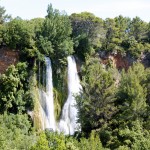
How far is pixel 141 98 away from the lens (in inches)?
1316

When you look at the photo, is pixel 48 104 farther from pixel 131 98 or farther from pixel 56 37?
pixel 131 98

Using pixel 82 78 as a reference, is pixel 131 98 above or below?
below

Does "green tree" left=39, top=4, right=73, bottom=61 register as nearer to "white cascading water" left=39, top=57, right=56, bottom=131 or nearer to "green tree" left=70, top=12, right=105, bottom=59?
"white cascading water" left=39, top=57, right=56, bottom=131

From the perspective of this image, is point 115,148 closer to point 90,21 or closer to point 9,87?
point 9,87

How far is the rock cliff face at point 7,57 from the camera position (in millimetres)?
39438

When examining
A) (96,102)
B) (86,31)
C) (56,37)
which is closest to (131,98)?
(96,102)

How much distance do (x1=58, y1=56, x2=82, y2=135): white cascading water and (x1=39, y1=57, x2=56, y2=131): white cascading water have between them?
1264 mm

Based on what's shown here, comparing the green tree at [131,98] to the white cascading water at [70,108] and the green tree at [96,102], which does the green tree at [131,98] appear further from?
the white cascading water at [70,108]

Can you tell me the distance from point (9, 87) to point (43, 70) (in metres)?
4.97

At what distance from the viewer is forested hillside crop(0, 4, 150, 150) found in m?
30.4

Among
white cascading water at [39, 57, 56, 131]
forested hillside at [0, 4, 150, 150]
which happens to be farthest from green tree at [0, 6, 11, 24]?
white cascading water at [39, 57, 56, 131]

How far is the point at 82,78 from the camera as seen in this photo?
4356 cm

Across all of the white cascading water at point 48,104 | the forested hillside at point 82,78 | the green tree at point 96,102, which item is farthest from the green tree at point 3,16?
the green tree at point 96,102

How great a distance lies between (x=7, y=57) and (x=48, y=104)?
6.55m
